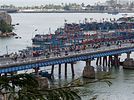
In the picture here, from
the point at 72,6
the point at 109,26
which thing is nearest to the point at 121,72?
the point at 109,26

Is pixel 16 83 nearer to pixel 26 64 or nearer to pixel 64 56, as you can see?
pixel 26 64

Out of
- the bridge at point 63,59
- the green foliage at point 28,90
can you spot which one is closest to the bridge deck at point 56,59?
the bridge at point 63,59

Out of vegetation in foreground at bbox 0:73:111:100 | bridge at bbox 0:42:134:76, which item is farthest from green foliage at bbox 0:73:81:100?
bridge at bbox 0:42:134:76

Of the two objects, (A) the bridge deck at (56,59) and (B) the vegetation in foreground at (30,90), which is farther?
(A) the bridge deck at (56,59)

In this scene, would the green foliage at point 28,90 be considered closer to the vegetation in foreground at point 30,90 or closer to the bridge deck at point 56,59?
the vegetation in foreground at point 30,90

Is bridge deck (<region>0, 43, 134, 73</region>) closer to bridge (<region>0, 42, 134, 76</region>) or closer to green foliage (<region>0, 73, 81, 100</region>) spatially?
bridge (<region>0, 42, 134, 76</region>)

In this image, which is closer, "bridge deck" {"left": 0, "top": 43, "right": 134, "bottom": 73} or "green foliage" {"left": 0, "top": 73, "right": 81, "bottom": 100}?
"green foliage" {"left": 0, "top": 73, "right": 81, "bottom": 100}

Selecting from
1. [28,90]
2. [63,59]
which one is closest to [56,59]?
[63,59]

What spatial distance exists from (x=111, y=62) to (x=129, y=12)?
371ft

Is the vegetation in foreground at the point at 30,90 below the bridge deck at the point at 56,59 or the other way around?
the other way around

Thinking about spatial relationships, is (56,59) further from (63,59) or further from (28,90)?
(28,90)

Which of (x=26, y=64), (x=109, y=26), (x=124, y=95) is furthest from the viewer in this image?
(x=109, y=26)

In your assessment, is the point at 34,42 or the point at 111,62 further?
the point at 34,42

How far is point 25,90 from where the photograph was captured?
11.4ft
